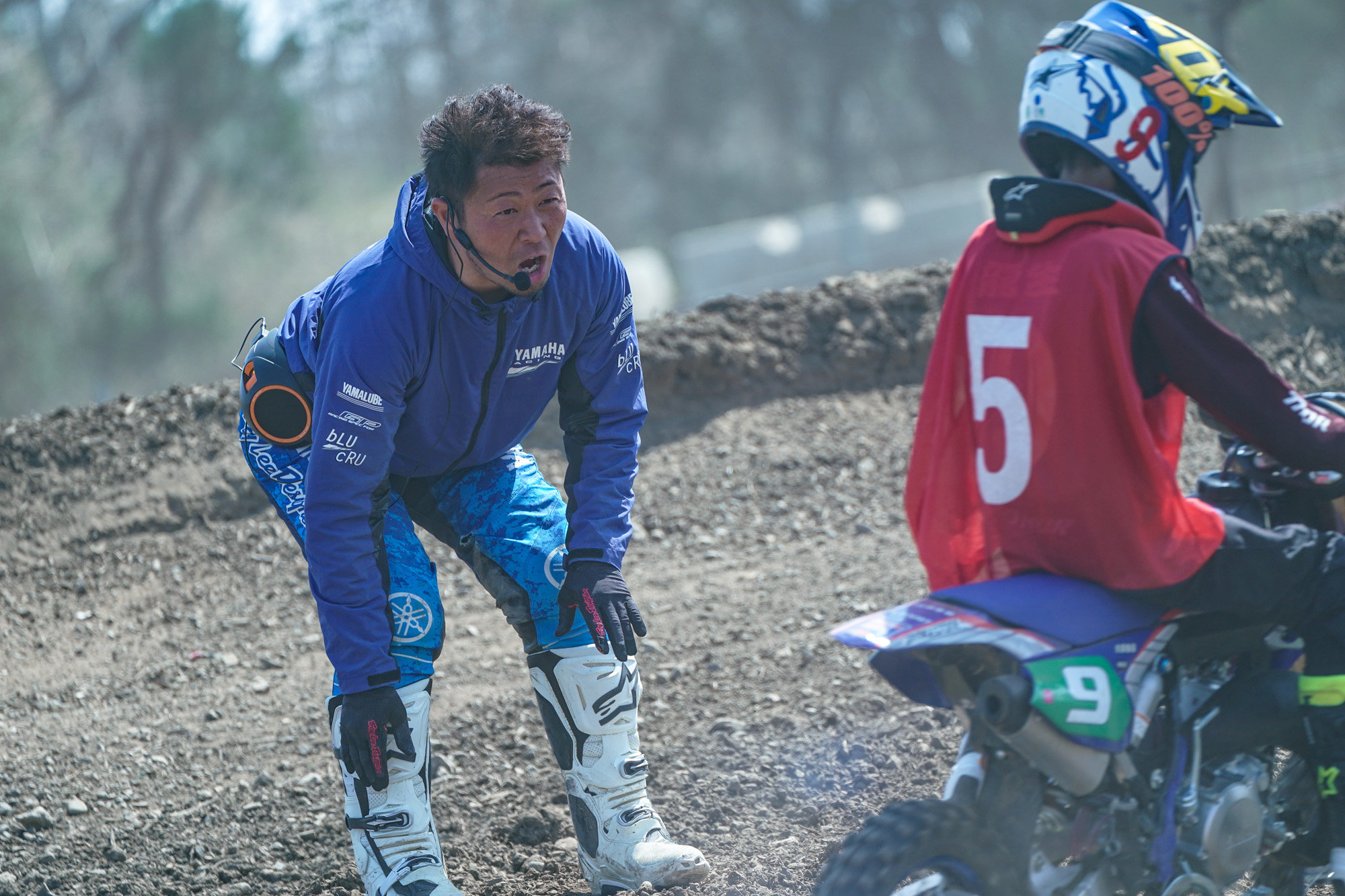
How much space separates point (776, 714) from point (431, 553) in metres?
2.50

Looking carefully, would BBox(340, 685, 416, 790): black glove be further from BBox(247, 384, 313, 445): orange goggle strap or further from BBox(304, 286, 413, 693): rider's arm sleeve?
BBox(247, 384, 313, 445): orange goggle strap

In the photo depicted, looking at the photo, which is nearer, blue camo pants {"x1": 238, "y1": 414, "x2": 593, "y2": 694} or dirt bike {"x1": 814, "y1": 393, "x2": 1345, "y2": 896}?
dirt bike {"x1": 814, "y1": 393, "x2": 1345, "y2": 896}

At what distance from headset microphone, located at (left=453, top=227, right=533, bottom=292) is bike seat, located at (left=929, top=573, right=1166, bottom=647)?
3.98 feet

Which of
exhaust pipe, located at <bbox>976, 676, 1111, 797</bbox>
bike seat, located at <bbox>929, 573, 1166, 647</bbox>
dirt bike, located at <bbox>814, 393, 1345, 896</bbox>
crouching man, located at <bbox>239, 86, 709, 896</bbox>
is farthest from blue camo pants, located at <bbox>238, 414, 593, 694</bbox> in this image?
exhaust pipe, located at <bbox>976, 676, 1111, 797</bbox>

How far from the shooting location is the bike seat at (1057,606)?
87.7 inches

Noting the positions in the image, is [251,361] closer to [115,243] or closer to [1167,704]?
[1167,704]

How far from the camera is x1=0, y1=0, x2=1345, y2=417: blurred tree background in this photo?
25.5 m

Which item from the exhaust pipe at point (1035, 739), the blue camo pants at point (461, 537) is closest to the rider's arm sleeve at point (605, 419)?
the blue camo pants at point (461, 537)

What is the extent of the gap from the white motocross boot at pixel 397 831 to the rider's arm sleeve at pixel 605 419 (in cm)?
64

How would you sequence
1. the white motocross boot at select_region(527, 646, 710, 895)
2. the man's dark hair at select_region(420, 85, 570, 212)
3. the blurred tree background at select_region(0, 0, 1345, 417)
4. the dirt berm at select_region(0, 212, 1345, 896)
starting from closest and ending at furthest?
the man's dark hair at select_region(420, 85, 570, 212), the white motocross boot at select_region(527, 646, 710, 895), the dirt berm at select_region(0, 212, 1345, 896), the blurred tree background at select_region(0, 0, 1345, 417)

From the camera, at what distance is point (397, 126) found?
40.3 meters

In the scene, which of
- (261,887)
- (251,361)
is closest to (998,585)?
(251,361)

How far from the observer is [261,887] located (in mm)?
3576

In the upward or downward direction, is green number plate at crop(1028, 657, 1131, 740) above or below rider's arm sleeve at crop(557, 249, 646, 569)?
below
